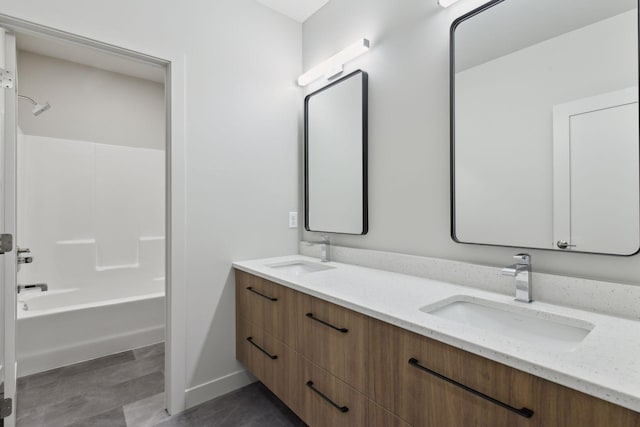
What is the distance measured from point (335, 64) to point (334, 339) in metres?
1.63

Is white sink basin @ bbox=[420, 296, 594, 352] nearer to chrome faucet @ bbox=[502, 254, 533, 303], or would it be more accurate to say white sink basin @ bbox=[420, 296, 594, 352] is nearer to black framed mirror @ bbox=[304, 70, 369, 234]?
chrome faucet @ bbox=[502, 254, 533, 303]

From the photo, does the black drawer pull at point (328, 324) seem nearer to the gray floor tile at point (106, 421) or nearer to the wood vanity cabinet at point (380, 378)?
the wood vanity cabinet at point (380, 378)

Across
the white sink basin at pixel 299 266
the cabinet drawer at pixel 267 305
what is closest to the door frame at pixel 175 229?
the cabinet drawer at pixel 267 305

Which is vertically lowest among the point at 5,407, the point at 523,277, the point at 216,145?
the point at 5,407

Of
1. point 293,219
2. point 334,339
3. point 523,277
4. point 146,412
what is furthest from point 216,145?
point 523,277

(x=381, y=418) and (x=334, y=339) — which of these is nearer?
(x=381, y=418)

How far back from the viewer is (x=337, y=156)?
6.70 feet

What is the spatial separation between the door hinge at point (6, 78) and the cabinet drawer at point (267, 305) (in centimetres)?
144

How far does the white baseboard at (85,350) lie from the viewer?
2.16 m

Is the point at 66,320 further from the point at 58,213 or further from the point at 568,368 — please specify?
the point at 568,368

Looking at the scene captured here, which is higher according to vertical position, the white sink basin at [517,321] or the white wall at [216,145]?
the white wall at [216,145]

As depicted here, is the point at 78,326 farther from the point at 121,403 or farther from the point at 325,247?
the point at 325,247

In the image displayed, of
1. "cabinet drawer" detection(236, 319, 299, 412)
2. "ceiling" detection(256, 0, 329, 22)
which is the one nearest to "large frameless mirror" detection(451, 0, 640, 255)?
"cabinet drawer" detection(236, 319, 299, 412)

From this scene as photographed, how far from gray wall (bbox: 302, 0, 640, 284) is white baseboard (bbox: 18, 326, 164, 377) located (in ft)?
6.40
